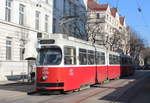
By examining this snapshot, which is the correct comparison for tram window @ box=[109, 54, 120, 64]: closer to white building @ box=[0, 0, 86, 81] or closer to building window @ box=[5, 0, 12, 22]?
white building @ box=[0, 0, 86, 81]

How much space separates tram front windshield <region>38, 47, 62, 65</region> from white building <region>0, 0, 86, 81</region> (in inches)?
378

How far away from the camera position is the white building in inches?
1120

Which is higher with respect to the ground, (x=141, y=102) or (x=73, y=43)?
(x=73, y=43)

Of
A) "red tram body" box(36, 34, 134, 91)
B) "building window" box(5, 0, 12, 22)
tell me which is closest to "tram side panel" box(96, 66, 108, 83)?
"red tram body" box(36, 34, 134, 91)

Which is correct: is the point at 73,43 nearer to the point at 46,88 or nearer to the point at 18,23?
the point at 46,88

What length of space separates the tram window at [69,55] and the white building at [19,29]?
9.34 metres

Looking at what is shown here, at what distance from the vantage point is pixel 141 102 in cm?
1366

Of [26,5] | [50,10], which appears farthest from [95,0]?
[26,5]

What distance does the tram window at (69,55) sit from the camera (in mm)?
16133

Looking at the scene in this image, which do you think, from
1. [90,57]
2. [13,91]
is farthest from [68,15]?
[13,91]

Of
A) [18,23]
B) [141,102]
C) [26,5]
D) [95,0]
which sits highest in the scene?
[95,0]

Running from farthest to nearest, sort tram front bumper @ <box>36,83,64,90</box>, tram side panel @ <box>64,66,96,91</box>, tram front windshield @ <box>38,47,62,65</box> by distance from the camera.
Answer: tram side panel @ <box>64,66,96,91</box>
tram front windshield @ <box>38,47,62,65</box>
tram front bumper @ <box>36,83,64,90</box>

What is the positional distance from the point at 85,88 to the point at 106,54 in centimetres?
641

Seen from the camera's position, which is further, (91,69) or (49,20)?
(49,20)
